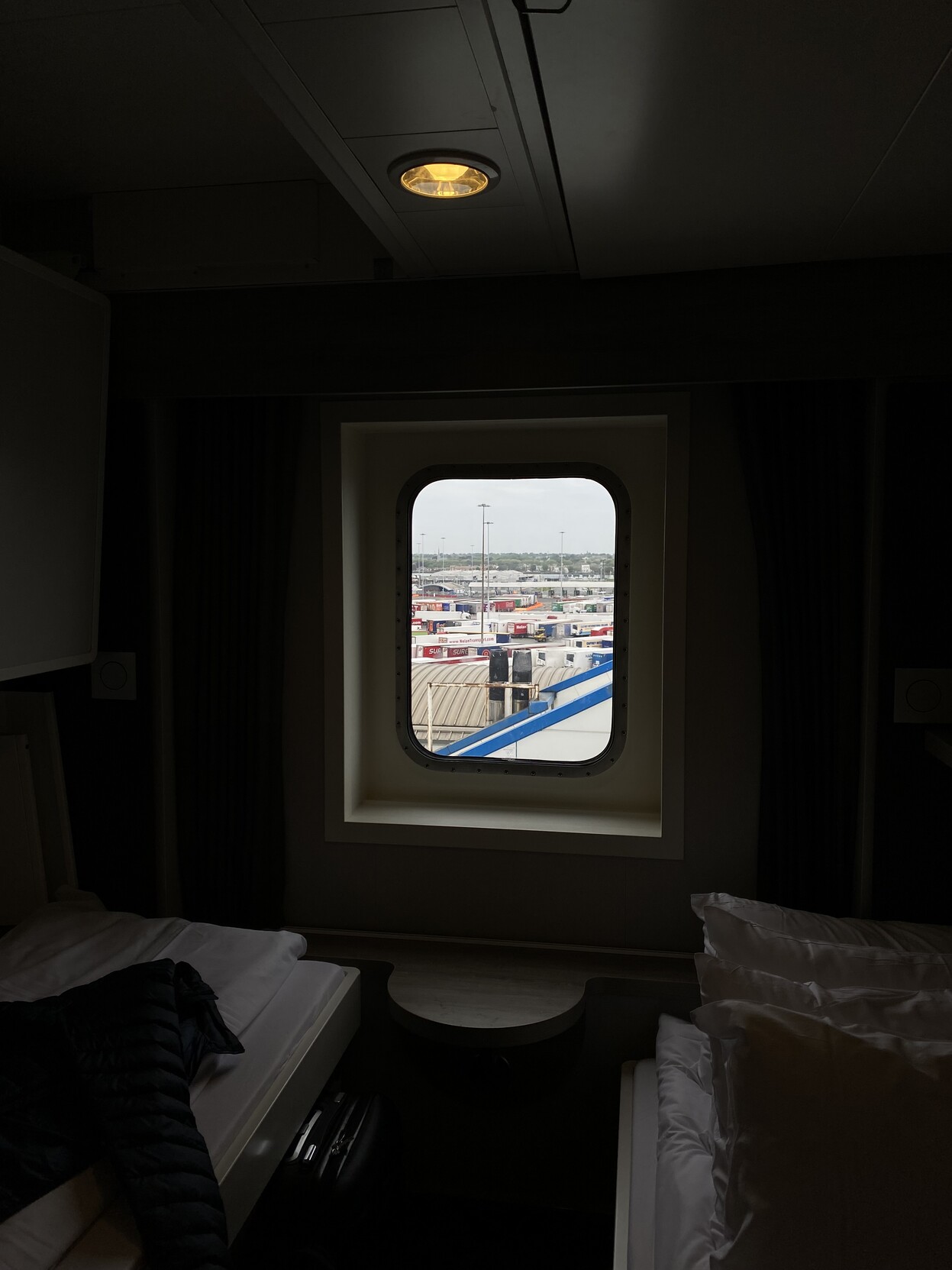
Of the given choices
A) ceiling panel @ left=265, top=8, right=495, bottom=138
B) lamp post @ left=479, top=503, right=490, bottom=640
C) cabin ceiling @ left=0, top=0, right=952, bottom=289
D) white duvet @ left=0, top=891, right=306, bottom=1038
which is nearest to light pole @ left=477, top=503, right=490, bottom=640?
lamp post @ left=479, top=503, right=490, bottom=640

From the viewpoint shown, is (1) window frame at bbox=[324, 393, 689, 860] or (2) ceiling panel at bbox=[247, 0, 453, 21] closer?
(2) ceiling panel at bbox=[247, 0, 453, 21]

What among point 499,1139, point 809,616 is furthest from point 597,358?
point 499,1139

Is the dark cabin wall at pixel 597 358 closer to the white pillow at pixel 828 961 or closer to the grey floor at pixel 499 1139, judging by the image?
the grey floor at pixel 499 1139

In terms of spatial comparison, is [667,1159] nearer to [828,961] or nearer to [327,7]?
[828,961]

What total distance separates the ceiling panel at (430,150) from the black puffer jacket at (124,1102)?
1468mm

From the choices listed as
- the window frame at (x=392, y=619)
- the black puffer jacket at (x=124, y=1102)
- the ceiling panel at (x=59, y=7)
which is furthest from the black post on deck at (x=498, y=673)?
the ceiling panel at (x=59, y=7)

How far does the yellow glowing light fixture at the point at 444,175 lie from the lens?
1.43m

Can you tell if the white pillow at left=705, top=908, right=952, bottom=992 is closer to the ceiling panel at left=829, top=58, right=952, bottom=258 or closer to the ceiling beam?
the ceiling panel at left=829, top=58, right=952, bottom=258

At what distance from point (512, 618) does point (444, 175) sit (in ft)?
4.37

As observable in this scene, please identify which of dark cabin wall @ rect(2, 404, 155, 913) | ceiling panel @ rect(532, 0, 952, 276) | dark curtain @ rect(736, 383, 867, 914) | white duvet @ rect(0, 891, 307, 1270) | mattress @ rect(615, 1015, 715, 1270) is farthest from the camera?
dark cabin wall @ rect(2, 404, 155, 913)

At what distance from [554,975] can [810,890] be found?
2.17 ft

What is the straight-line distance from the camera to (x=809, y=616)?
7.00ft

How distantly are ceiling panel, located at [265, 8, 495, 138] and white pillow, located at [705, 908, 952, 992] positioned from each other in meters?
1.53

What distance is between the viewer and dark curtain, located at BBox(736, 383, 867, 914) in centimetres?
210
